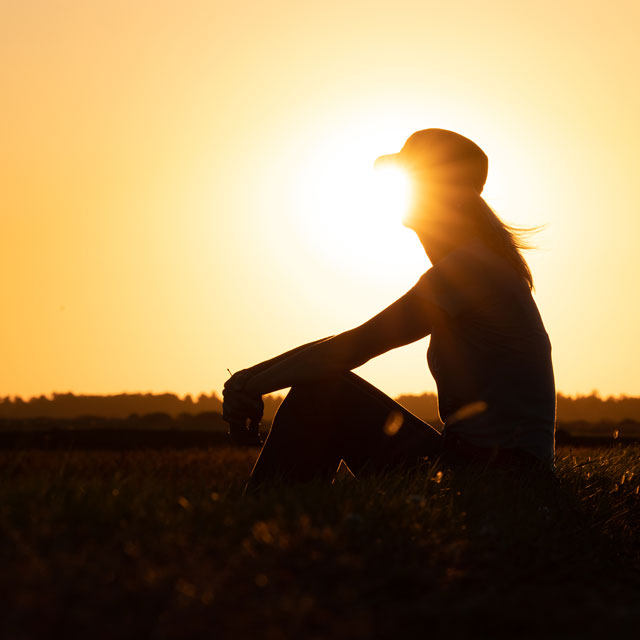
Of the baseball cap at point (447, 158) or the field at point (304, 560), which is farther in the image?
the baseball cap at point (447, 158)

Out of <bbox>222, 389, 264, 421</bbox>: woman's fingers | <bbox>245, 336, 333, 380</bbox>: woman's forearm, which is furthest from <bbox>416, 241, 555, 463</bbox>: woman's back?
<bbox>222, 389, 264, 421</bbox>: woman's fingers

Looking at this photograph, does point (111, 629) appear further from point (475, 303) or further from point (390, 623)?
point (475, 303)

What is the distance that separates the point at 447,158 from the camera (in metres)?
4.75

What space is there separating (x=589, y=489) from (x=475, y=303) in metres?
1.65

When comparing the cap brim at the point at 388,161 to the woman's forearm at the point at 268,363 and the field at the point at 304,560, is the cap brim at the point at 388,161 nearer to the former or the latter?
the woman's forearm at the point at 268,363

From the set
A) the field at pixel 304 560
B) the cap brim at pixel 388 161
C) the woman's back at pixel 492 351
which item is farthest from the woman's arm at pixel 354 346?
the cap brim at pixel 388 161

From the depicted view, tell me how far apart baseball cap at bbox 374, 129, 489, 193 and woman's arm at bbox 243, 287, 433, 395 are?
827 mm

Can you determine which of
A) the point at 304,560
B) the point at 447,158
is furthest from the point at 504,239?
the point at 304,560

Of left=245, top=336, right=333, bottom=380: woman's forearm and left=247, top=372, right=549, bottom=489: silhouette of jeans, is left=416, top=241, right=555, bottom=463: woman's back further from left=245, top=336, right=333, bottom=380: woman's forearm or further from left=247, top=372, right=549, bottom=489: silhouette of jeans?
left=245, top=336, right=333, bottom=380: woman's forearm

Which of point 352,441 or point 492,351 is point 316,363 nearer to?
point 352,441

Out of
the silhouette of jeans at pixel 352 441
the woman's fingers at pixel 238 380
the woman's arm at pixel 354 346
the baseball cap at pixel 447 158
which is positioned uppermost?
the baseball cap at pixel 447 158

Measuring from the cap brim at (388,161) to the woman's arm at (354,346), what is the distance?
1046 millimetres

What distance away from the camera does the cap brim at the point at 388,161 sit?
5.01m

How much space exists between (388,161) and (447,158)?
17.7 inches
